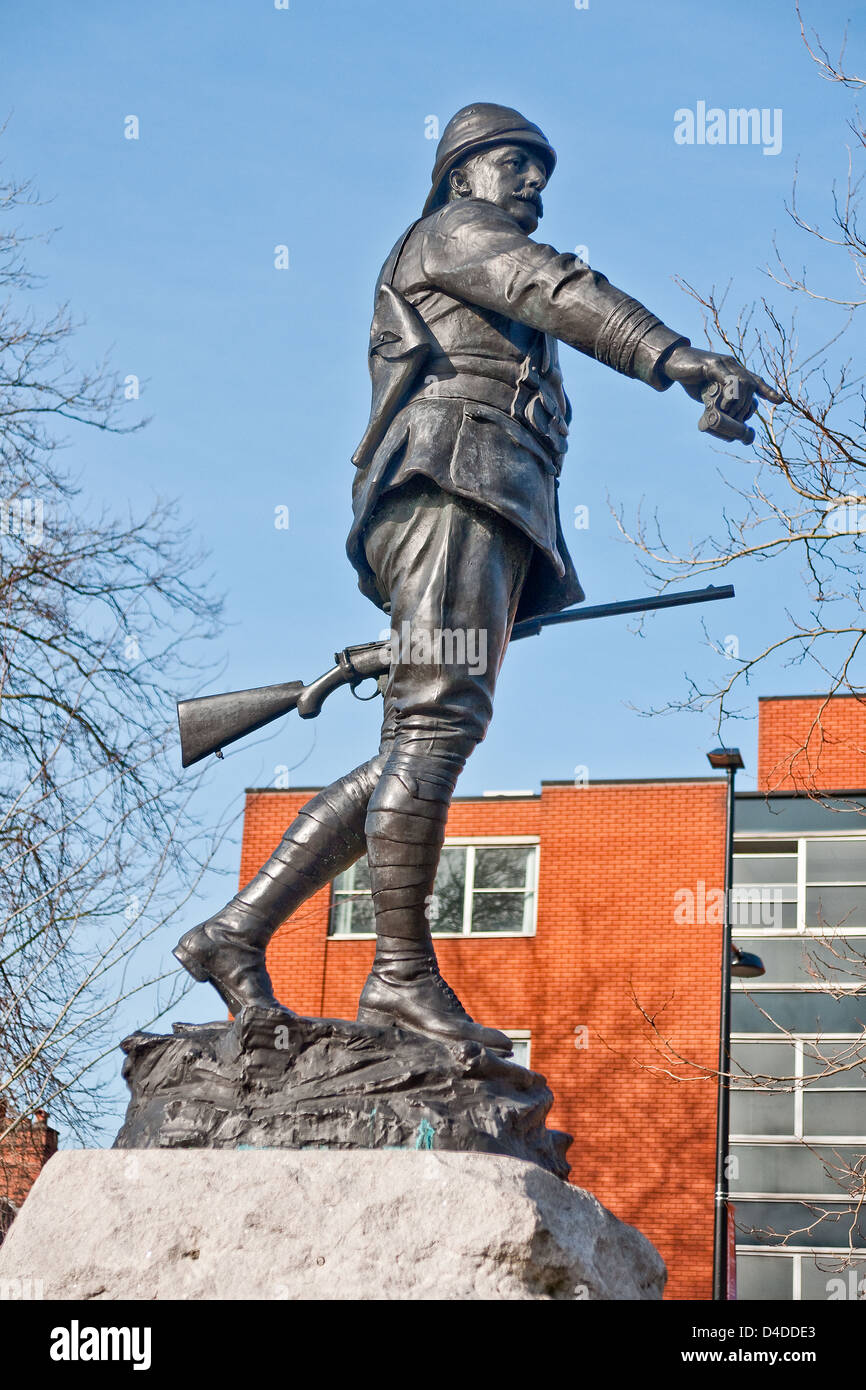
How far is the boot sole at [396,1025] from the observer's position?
4.60 metres

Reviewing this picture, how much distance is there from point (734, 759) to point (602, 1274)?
963cm

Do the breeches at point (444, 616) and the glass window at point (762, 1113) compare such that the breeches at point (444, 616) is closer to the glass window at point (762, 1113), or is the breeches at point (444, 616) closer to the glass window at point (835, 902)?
the glass window at point (762, 1113)

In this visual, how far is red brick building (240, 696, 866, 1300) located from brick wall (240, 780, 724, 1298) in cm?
2

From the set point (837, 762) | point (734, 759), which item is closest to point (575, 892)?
point (837, 762)

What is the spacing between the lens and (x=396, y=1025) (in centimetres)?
467

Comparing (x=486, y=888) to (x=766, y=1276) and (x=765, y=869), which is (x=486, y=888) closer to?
(x=765, y=869)

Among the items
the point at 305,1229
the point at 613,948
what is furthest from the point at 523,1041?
the point at 305,1229

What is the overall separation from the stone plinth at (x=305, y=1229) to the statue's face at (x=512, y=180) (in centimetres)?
286

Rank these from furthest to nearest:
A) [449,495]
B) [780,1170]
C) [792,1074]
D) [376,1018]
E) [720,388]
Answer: [792,1074]
[780,1170]
[449,495]
[376,1018]
[720,388]

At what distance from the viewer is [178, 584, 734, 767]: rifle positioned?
5422 millimetres

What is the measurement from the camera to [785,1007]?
24.5m

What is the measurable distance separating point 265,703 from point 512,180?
5.98 feet

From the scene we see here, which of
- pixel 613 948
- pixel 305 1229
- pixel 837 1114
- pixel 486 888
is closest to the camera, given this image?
pixel 305 1229

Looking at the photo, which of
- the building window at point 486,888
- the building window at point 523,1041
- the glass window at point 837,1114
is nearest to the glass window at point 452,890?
the building window at point 486,888
